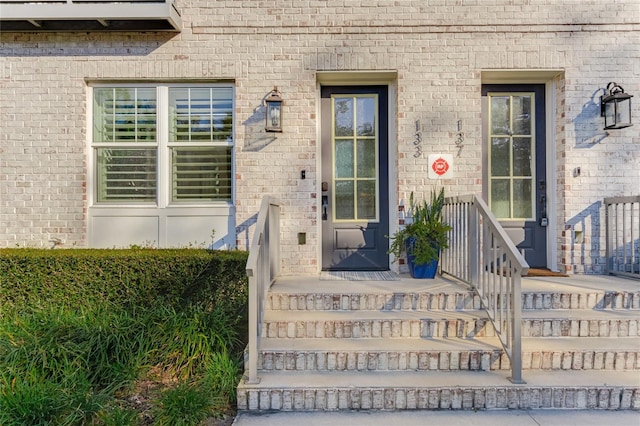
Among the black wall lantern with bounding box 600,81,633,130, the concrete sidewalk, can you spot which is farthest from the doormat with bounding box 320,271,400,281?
the black wall lantern with bounding box 600,81,633,130

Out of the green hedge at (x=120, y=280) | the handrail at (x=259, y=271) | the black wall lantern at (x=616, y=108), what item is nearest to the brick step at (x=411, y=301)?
the handrail at (x=259, y=271)

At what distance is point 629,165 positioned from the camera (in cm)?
473

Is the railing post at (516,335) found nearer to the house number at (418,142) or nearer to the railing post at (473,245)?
the railing post at (473,245)

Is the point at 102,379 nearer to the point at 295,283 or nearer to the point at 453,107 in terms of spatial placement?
the point at 295,283

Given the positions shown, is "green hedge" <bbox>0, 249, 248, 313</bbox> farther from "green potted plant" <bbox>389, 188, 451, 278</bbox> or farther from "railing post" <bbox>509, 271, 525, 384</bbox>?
"railing post" <bbox>509, 271, 525, 384</bbox>

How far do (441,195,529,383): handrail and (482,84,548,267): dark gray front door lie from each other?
105 centimetres

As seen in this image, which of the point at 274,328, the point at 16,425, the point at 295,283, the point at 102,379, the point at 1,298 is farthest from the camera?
the point at 295,283

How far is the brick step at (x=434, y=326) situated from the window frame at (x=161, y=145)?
2064mm

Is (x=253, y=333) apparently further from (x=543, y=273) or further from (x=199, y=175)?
(x=543, y=273)

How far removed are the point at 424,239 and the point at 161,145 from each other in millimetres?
3345

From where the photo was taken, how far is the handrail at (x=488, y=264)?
2.93m

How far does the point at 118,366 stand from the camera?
3.12 metres

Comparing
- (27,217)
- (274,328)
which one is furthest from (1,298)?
(274,328)

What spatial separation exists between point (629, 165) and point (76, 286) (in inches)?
247
